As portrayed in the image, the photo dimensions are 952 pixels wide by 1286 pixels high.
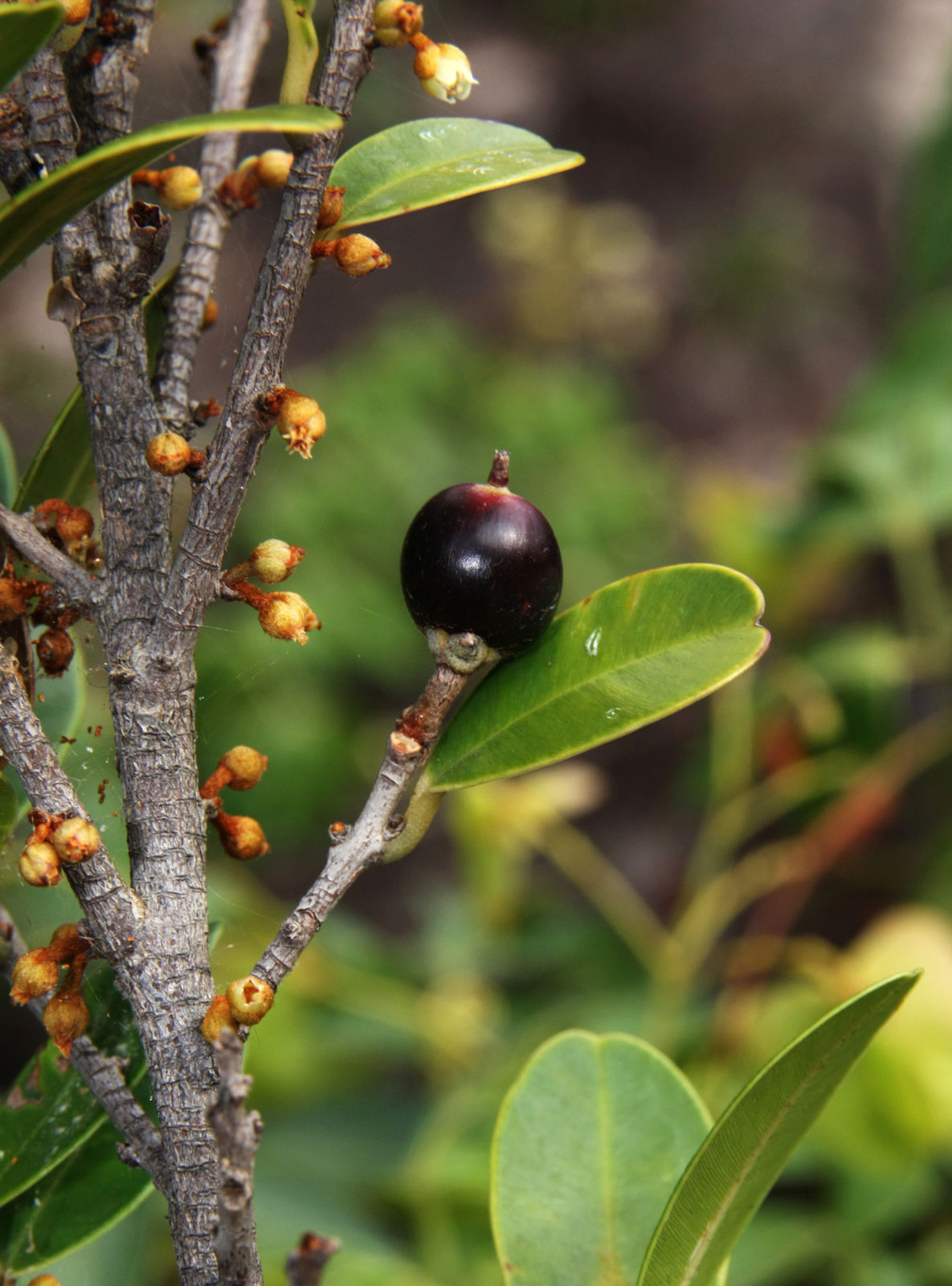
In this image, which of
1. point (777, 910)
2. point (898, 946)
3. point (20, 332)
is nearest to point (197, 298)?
point (898, 946)

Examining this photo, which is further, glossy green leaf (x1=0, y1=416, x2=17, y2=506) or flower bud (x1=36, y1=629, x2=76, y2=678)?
glossy green leaf (x1=0, y1=416, x2=17, y2=506)

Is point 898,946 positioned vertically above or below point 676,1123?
below

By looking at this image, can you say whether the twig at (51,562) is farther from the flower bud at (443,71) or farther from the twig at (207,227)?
the flower bud at (443,71)

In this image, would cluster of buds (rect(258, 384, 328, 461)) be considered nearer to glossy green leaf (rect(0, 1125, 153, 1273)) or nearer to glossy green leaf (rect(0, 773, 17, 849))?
glossy green leaf (rect(0, 773, 17, 849))

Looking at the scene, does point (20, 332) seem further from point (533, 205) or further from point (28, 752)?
point (28, 752)

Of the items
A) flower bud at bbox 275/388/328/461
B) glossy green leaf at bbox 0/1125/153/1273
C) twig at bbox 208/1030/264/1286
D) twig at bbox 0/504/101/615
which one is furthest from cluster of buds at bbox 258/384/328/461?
glossy green leaf at bbox 0/1125/153/1273

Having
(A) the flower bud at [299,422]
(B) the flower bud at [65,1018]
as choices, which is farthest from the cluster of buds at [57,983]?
(A) the flower bud at [299,422]
